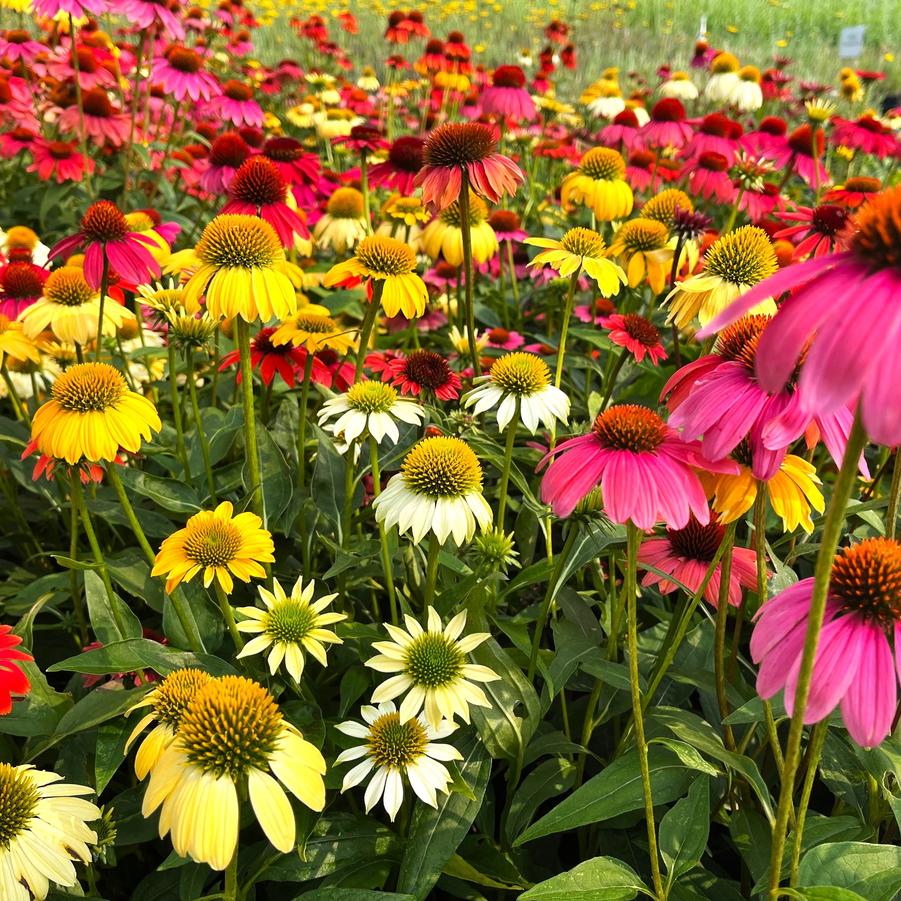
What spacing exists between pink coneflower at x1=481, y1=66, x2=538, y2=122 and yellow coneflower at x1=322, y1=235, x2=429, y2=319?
177cm

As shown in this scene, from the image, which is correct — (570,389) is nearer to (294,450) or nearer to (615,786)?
(294,450)

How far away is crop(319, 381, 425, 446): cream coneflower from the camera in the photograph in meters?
1.35

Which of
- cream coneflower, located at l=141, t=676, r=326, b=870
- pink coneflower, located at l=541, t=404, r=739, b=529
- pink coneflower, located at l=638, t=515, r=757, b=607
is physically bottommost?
pink coneflower, located at l=638, t=515, r=757, b=607

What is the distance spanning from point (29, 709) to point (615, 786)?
86cm

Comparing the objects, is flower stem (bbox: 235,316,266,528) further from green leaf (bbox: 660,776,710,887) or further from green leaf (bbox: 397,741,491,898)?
green leaf (bbox: 660,776,710,887)

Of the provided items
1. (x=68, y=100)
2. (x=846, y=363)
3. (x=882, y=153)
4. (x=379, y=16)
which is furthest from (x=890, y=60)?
(x=846, y=363)

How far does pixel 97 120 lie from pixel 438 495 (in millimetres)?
2728

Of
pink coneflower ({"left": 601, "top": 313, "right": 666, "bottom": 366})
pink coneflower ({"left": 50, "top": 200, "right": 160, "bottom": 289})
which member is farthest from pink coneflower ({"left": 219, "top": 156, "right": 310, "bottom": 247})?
pink coneflower ({"left": 601, "top": 313, "right": 666, "bottom": 366})

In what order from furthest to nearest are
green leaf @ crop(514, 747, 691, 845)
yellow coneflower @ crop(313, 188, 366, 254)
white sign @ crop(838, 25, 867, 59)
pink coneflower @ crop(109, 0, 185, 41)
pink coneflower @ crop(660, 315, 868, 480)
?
white sign @ crop(838, 25, 867, 59) → pink coneflower @ crop(109, 0, 185, 41) → yellow coneflower @ crop(313, 188, 366, 254) → green leaf @ crop(514, 747, 691, 845) → pink coneflower @ crop(660, 315, 868, 480)

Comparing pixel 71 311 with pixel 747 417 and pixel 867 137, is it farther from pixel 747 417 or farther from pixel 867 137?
pixel 867 137

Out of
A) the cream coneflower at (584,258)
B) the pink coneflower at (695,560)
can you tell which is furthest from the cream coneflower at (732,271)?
the pink coneflower at (695,560)

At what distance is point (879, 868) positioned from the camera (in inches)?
37.0

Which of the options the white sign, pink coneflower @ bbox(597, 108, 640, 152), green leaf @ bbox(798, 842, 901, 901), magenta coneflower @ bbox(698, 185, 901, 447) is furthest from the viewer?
the white sign

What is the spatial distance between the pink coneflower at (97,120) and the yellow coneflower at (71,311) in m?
1.68
